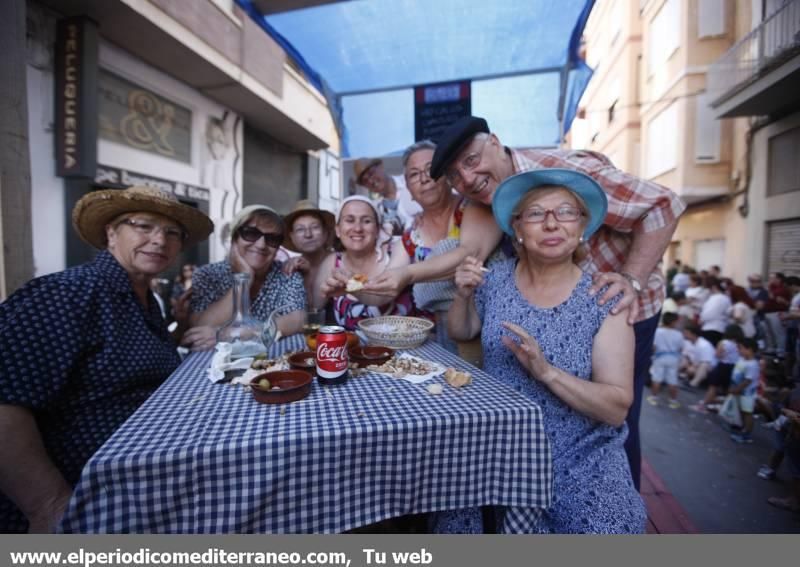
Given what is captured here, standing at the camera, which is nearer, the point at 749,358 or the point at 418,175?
the point at 418,175

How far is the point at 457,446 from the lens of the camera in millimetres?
1230

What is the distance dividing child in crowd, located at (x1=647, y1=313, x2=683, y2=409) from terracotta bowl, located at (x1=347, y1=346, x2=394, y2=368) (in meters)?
5.44

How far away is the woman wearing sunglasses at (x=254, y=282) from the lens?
2.53 metres

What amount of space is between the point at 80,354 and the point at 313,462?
114cm

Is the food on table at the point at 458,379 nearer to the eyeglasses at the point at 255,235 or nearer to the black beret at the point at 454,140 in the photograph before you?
the black beret at the point at 454,140

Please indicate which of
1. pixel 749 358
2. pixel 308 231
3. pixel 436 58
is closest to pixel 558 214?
pixel 308 231

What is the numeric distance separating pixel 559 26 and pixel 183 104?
801 centimetres

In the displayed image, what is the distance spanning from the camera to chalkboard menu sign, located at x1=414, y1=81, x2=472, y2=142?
4.22 m

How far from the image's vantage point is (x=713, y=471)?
3.51m

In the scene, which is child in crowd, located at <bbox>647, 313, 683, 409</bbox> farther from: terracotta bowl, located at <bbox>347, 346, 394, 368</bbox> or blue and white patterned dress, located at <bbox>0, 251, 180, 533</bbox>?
blue and white patterned dress, located at <bbox>0, 251, 180, 533</bbox>

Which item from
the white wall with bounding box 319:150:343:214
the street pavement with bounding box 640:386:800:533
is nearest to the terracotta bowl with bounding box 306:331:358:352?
the street pavement with bounding box 640:386:800:533

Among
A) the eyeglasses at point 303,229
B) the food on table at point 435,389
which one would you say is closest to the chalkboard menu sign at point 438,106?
the eyeglasses at point 303,229

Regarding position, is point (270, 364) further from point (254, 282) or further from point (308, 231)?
point (308, 231)

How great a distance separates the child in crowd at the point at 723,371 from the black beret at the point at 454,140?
552 centimetres
